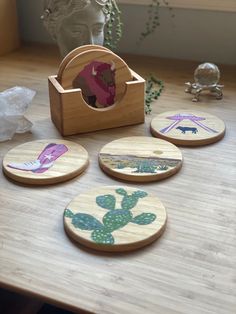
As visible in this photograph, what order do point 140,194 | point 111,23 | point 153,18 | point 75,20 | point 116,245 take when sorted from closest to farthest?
point 116,245
point 140,194
point 75,20
point 111,23
point 153,18

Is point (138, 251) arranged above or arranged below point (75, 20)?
below

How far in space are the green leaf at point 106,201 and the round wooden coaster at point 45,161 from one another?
98 mm

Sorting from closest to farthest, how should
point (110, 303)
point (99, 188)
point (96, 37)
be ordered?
point (110, 303) → point (99, 188) → point (96, 37)

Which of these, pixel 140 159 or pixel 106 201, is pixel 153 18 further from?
pixel 106 201

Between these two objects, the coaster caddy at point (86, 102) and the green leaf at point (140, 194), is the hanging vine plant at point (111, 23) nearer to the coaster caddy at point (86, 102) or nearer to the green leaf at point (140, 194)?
the coaster caddy at point (86, 102)

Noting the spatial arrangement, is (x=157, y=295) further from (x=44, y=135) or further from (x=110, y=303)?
(x=44, y=135)

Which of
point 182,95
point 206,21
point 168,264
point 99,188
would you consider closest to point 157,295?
point 168,264

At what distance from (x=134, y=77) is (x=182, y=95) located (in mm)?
186

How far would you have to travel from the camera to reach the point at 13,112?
959 mm

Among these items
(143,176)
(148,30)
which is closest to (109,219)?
(143,176)

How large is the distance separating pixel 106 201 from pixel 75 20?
49 centimetres

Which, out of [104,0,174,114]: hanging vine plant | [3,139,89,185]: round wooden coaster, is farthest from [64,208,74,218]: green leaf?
[104,0,174,114]: hanging vine plant

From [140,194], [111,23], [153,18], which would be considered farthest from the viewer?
[153,18]

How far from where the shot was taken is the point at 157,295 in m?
0.56
